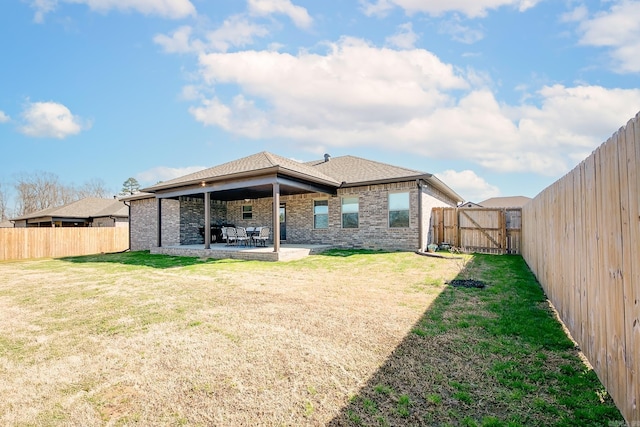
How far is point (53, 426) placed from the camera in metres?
2.27

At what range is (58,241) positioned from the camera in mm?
17094

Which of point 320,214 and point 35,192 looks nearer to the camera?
point 320,214

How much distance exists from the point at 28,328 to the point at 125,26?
9.93 metres

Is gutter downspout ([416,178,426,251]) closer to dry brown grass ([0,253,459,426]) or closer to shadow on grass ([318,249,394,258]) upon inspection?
shadow on grass ([318,249,394,258])

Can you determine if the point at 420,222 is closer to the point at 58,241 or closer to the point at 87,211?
the point at 58,241

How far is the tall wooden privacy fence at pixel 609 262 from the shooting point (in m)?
1.97

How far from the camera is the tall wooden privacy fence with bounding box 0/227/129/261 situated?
15.5 metres

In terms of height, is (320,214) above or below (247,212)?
below

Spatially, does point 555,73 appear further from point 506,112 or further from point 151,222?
point 151,222

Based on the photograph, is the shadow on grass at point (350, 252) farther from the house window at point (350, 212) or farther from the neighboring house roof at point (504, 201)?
the neighboring house roof at point (504, 201)

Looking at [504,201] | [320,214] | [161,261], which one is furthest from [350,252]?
[504,201]

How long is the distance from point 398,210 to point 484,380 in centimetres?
1071

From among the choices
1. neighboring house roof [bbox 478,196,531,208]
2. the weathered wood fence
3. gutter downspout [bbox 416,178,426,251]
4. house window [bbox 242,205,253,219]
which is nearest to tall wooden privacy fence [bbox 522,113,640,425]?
gutter downspout [bbox 416,178,426,251]

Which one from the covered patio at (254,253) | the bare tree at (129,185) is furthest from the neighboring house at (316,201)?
the bare tree at (129,185)
